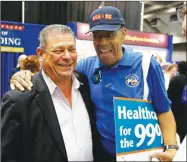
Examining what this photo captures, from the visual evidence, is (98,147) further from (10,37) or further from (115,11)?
(10,37)

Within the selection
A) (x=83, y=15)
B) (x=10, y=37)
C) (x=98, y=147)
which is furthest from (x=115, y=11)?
(x=83, y=15)

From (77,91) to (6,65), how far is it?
3.15 metres

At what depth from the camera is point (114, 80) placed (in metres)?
1.57

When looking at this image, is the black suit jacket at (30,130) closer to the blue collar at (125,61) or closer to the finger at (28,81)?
the finger at (28,81)

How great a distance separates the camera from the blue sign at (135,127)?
54.0 inches

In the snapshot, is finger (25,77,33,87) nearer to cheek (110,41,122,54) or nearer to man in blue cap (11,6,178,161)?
man in blue cap (11,6,178,161)

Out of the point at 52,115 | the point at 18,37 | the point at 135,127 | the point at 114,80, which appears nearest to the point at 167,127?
the point at 135,127

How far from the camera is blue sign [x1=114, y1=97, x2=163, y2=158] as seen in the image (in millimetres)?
1372

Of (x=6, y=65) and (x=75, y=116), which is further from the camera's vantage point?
(x=6, y=65)

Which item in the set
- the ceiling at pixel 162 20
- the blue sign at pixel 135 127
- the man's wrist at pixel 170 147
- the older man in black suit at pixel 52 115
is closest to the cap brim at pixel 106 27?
the older man in black suit at pixel 52 115

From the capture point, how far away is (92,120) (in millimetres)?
1554

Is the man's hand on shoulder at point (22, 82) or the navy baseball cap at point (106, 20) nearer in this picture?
the man's hand on shoulder at point (22, 82)

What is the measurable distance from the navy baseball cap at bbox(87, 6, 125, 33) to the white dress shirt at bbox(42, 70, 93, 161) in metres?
0.38

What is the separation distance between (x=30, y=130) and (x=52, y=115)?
0.12 metres
